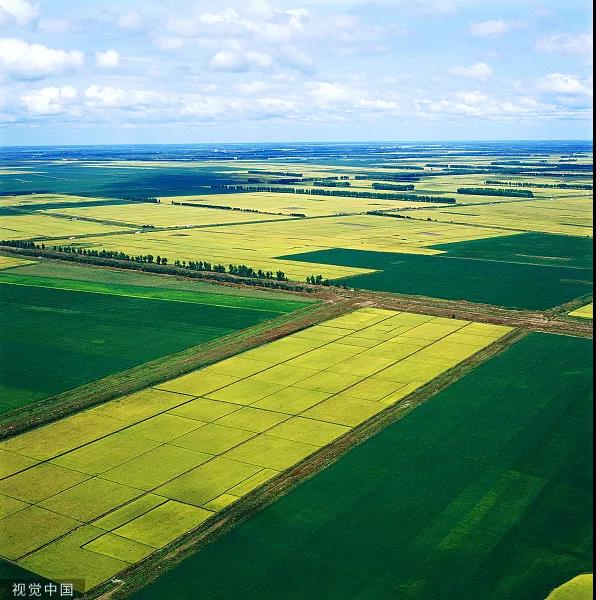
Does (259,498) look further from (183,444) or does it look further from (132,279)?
(132,279)

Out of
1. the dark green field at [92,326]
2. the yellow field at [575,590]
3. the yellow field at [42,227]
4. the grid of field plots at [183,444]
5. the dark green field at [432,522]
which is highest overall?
the yellow field at [42,227]

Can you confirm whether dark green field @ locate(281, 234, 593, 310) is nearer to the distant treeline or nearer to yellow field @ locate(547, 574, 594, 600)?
the distant treeline

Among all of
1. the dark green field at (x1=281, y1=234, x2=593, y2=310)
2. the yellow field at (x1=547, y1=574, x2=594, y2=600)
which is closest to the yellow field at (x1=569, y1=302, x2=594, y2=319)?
the dark green field at (x1=281, y1=234, x2=593, y2=310)

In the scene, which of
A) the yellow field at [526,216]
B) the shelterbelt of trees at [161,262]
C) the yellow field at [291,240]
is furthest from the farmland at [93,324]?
the yellow field at [526,216]

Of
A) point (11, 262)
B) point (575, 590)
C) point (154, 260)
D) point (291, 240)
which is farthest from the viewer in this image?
point (291, 240)

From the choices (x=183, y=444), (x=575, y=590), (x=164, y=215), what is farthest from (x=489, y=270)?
(x=164, y=215)

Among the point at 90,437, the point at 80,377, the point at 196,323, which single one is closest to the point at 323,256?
the point at 196,323

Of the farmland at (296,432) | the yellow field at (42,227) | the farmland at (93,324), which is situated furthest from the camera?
the yellow field at (42,227)

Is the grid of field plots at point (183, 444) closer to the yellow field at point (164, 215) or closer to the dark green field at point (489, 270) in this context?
the dark green field at point (489, 270)
